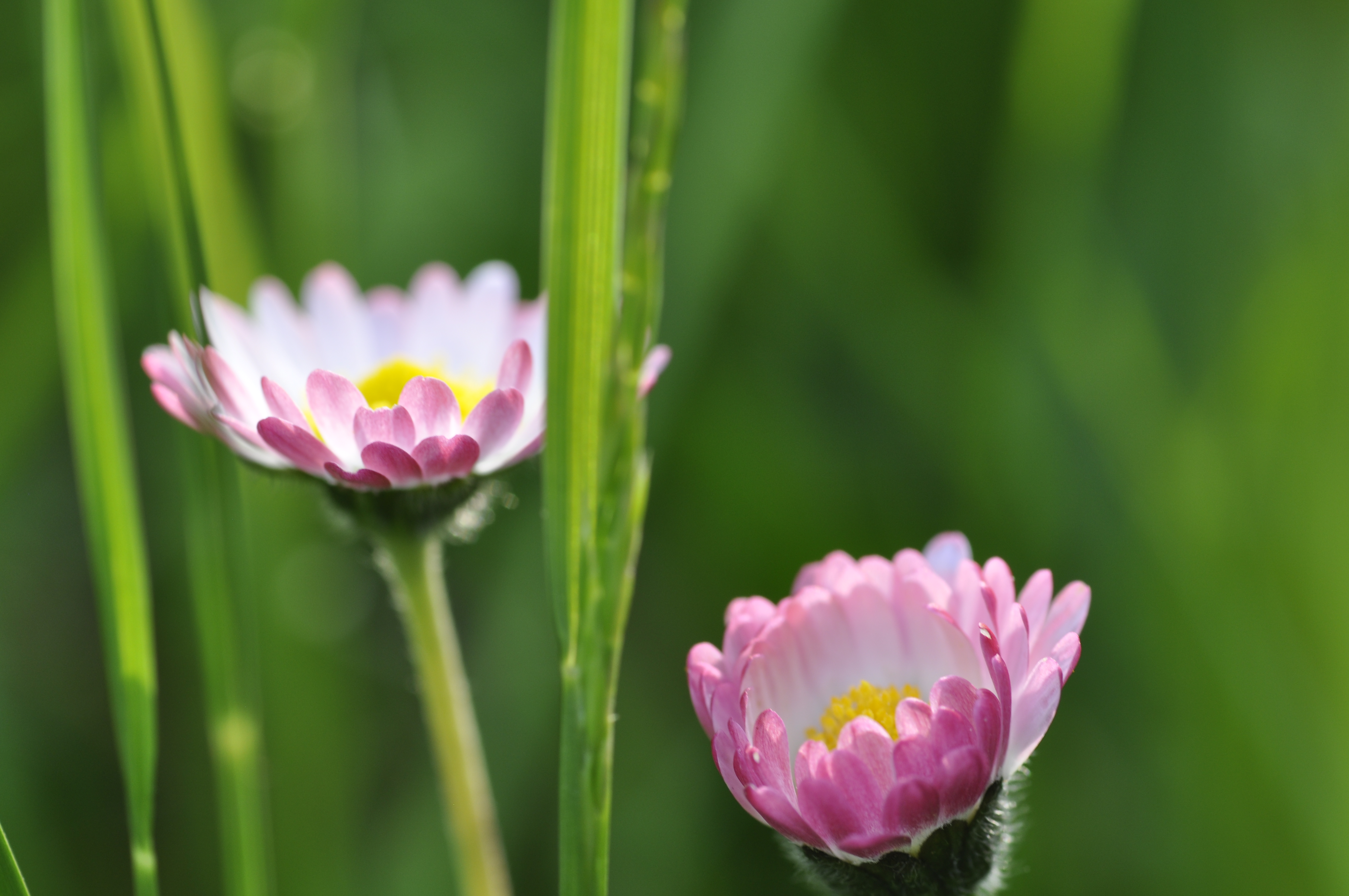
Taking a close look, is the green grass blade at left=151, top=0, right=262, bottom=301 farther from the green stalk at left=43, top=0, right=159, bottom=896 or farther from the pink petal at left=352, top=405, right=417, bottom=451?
the pink petal at left=352, top=405, right=417, bottom=451

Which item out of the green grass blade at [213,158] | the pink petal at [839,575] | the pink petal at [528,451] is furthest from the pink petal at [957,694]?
the green grass blade at [213,158]

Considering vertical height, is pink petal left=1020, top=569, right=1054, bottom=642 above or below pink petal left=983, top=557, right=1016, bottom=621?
below

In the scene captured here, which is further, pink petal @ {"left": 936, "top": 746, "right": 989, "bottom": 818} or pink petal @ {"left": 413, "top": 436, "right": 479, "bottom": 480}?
pink petal @ {"left": 413, "top": 436, "right": 479, "bottom": 480}

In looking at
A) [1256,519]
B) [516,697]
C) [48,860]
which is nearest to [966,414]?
[1256,519]

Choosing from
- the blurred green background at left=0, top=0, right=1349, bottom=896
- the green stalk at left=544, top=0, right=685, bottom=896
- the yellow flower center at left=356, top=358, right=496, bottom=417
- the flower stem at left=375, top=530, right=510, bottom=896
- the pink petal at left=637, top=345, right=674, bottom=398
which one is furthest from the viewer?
the blurred green background at left=0, top=0, right=1349, bottom=896

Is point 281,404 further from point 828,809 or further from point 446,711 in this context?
point 828,809

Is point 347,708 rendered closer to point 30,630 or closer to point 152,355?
point 30,630

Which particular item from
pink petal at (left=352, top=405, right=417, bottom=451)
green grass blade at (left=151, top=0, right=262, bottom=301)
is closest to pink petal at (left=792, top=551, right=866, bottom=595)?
pink petal at (left=352, top=405, right=417, bottom=451)
